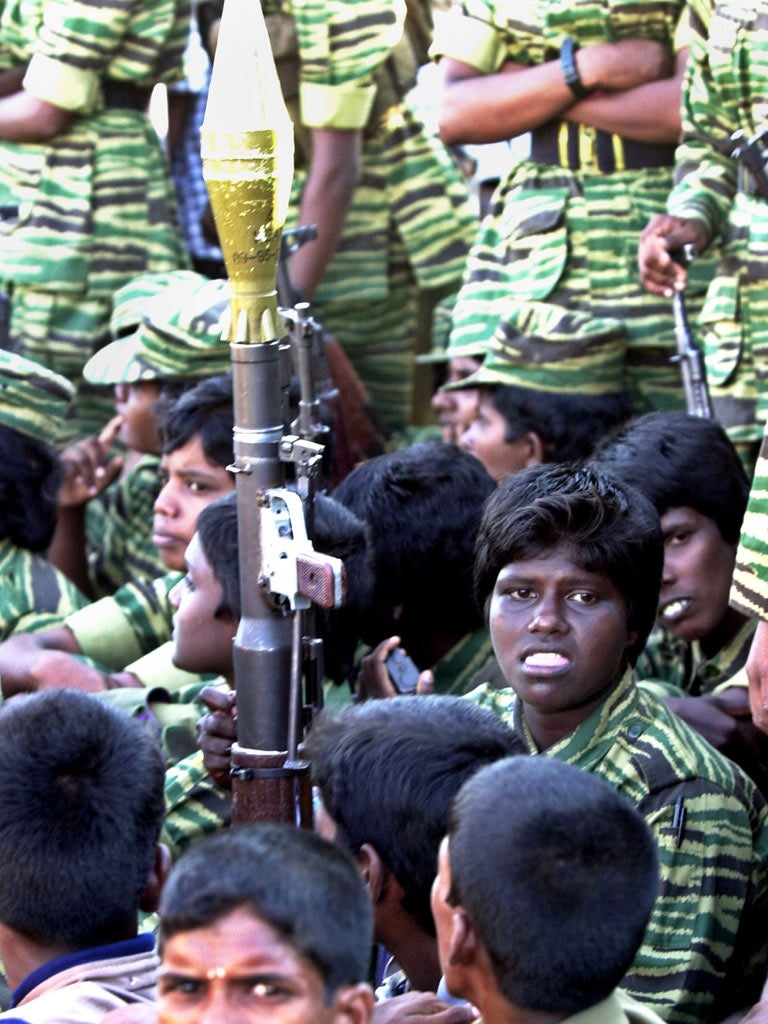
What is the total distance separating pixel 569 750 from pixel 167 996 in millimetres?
1037

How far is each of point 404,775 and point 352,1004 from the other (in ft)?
1.64

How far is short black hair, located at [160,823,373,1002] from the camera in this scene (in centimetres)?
198

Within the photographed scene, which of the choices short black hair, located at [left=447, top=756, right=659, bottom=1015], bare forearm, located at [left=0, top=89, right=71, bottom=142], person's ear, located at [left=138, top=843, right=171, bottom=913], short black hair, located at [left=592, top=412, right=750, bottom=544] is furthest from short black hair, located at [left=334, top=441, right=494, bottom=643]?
bare forearm, located at [left=0, top=89, right=71, bottom=142]

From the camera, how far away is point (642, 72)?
4.79 meters

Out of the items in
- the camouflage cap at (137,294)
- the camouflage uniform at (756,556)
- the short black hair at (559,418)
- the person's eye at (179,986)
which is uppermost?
the camouflage cap at (137,294)

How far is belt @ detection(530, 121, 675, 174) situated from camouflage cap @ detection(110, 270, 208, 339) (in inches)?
40.3

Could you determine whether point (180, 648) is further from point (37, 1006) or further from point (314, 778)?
point (37, 1006)

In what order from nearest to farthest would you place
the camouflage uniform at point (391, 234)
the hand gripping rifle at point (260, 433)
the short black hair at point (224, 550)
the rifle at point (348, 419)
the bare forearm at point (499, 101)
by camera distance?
1. the hand gripping rifle at point (260, 433)
2. the short black hair at point (224, 550)
3. the bare forearm at point (499, 101)
4. the rifle at point (348, 419)
5. the camouflage uniform at point (391, 234)

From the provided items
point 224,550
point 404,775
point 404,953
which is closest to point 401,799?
point 404,775

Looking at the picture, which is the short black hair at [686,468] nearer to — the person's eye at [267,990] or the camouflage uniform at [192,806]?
the camouflage uniform at [192,806]

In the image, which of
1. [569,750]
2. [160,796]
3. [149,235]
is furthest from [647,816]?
[149,235]

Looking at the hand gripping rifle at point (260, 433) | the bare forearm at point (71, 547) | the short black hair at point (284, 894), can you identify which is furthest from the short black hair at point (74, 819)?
the bare forearm at point (71, 547)

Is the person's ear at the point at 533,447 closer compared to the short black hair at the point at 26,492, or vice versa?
the short black hair at the point at 26,492

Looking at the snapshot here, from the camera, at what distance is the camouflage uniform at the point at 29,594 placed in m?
4.34
